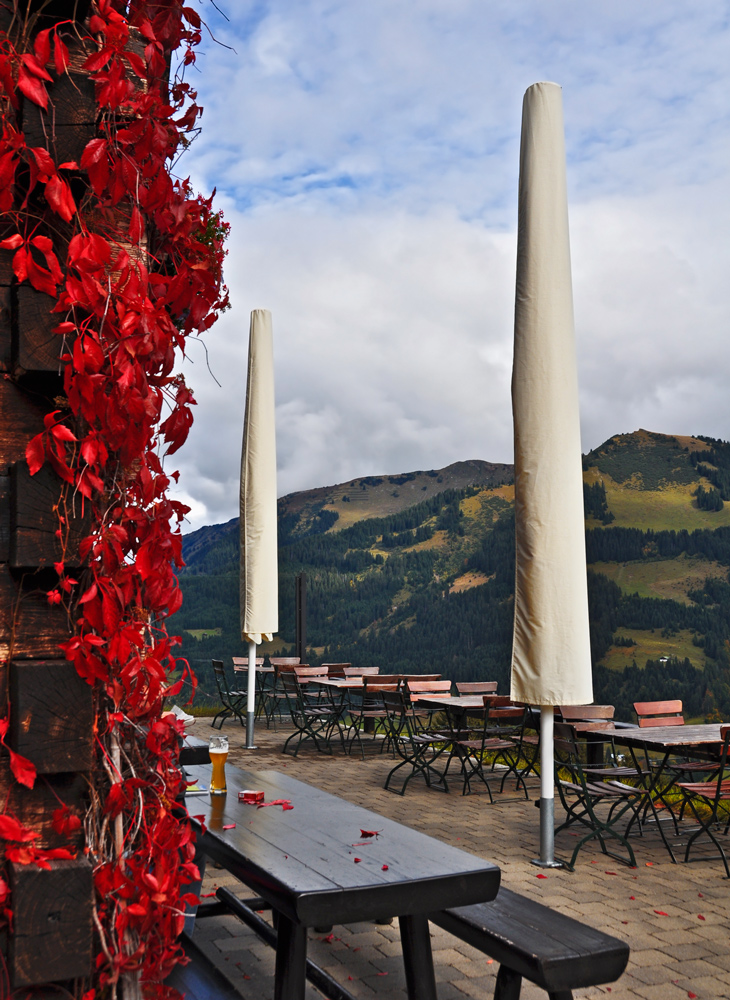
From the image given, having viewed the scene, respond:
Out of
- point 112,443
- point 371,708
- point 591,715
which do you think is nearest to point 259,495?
point 371,708

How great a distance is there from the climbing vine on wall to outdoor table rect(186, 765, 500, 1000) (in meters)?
0.61

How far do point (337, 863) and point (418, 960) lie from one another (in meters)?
0.67

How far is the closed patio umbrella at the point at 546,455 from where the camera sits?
4.40 meters

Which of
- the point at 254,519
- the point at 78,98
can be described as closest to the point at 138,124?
the point at 78,98

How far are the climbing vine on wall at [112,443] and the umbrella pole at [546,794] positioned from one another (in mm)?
3485

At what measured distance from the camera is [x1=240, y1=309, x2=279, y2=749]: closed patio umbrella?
7668 mm

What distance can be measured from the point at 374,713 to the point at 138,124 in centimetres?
737

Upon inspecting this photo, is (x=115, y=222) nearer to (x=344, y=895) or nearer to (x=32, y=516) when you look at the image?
(x=32, y=516)

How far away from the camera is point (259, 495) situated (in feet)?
25.2

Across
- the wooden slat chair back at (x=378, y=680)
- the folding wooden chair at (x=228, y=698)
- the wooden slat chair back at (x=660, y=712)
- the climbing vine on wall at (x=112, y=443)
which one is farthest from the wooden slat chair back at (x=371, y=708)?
the climbing vine on wall at (x=112, y=443)

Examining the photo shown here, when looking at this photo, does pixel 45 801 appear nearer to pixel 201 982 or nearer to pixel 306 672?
pixel 201 982

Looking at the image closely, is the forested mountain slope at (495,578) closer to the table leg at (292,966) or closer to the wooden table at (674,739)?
the wooden table at (674,739)

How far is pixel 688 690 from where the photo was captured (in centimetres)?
1390

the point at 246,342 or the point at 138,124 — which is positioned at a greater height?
the point at 246,342
